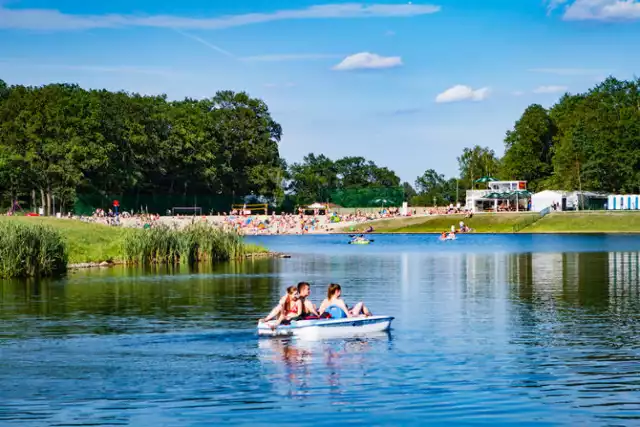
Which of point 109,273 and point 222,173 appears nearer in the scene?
point 109,273

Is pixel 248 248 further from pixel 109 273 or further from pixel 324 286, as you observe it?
pixel 324 286

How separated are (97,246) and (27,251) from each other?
16156 millimetres

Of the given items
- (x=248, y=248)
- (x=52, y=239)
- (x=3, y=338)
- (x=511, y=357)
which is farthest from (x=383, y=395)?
(x=248, y=248)

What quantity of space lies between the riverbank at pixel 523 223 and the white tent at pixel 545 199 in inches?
460

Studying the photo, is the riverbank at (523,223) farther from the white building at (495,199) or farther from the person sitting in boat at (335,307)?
the person sitting in boat at (335,307)

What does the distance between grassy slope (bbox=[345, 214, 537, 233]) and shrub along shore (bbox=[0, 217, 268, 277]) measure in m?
79.5

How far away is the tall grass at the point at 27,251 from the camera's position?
63969 millimetres

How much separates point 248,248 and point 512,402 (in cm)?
6808

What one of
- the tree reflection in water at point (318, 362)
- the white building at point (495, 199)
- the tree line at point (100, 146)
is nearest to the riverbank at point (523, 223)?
the white building at point (495, 199)

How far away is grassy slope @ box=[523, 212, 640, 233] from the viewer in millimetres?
151375

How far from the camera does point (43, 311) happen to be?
152 ft

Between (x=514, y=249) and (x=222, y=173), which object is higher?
(x=222, y=173)

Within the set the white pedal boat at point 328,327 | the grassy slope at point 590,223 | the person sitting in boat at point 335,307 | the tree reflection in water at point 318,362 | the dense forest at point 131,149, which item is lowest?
the tree reflection in water at point 318,362

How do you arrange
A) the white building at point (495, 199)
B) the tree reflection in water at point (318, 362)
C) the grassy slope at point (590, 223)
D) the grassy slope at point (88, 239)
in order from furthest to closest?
1. the white building at point (495, 199)
2. the grassy slope at point (590, 223)
3. the grassy slope at point (88, 239)
4. the tree reflection in water at point (318, 362)
